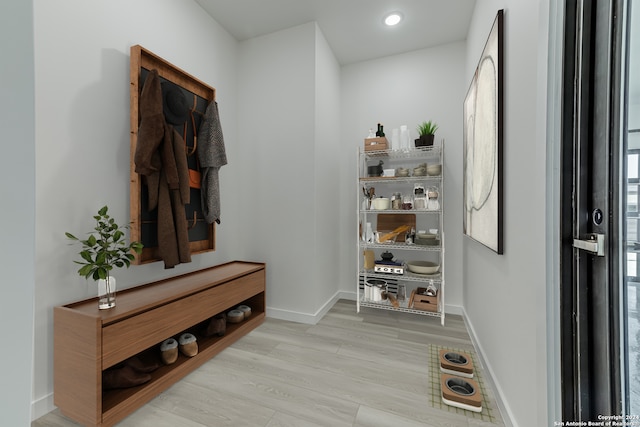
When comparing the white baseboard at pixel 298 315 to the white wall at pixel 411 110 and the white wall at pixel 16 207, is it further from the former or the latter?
the white wall at pixel 16 207

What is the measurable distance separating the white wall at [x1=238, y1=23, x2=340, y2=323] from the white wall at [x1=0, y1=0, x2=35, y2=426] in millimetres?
1999

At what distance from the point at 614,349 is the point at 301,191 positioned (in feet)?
6.64

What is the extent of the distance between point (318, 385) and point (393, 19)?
9.59 feet

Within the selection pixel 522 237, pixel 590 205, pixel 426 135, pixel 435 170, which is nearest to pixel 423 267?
pixel 435 170

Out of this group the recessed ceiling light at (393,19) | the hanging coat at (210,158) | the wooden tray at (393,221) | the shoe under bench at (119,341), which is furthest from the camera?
the wooden tray at (393,221)

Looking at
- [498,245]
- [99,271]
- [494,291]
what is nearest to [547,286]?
[498,245]

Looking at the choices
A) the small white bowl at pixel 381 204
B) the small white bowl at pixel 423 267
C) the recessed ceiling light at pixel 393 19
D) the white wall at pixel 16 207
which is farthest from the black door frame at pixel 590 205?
the recessed ceiling light at pixel 393 19

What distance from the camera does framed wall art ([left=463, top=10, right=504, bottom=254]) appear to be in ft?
4.50

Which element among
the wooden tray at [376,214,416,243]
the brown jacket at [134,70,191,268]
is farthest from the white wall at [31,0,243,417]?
the wooden tray at [376,214,416,243]

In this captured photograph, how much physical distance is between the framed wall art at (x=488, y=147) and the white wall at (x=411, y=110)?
23.3 inches

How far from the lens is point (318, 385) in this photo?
59.6 inches

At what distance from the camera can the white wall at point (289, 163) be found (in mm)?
2369

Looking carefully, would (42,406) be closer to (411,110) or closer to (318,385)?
(318,385)

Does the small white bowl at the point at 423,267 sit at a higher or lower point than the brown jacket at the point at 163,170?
lower
